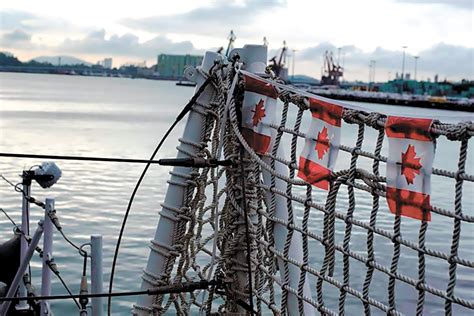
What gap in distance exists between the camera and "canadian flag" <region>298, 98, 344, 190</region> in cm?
291

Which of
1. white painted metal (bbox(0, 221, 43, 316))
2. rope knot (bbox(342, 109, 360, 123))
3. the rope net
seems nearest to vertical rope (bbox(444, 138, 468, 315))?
the rope net

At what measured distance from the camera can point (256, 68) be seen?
365 cm

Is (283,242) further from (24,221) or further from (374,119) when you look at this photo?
(24,221)

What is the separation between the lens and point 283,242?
340 centimetres

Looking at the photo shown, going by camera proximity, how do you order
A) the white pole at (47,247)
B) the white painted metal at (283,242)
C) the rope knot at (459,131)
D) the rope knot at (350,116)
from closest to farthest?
the rope knot at (459,131)
the rope knot at (350,116)
the white painted metal at (283,242)
the white pole at (47,247)

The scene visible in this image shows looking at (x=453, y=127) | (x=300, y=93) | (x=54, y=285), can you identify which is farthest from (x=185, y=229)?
(x=54, y=285)

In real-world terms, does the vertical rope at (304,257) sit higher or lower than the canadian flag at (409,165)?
lower

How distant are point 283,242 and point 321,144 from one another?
0.63 meters

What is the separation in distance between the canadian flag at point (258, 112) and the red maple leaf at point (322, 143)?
0.42 meters

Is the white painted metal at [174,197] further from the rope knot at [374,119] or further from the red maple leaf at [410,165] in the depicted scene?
the red maple leaf at [410,165]

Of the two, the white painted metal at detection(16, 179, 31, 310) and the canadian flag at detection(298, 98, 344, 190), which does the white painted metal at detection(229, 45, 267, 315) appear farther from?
the white painted metal at detection(16, 179, 31, 310)

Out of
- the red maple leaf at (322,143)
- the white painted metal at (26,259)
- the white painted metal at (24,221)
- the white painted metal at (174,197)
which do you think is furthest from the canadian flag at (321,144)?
the white painted metal at (24,221)

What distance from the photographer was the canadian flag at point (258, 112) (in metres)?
3.37

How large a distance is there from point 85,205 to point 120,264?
5.15 metres
